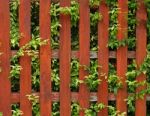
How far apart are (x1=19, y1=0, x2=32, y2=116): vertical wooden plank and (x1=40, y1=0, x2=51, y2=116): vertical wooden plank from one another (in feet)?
0.40

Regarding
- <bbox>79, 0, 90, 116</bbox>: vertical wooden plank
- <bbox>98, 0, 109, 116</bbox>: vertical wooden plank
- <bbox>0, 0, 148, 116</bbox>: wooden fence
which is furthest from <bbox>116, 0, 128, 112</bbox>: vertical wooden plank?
<bbox>79, 0, 90, 116</bbox>: vertical wooden plank

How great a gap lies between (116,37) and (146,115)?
0.85 meters

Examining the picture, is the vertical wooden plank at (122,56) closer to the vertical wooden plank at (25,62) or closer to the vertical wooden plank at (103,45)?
the vertical wooden plank at (103,45)

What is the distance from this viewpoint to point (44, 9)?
385 centimetres

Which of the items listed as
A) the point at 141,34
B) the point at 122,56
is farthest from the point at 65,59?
the point at 141,34

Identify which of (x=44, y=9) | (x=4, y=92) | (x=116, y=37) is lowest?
(x=4, y=92)

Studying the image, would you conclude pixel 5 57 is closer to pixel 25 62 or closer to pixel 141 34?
pixel 25 62

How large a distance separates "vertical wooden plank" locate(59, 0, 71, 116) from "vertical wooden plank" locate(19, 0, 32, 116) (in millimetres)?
307

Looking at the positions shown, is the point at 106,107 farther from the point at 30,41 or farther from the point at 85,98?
the point at 30,41

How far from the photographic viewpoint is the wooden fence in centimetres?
384

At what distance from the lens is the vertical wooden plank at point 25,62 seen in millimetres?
3834

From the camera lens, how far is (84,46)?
3895 mm

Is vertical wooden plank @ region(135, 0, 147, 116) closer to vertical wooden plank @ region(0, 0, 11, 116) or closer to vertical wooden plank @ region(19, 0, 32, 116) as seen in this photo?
vertical wooden plank @ region(19, 0, 32, 116)

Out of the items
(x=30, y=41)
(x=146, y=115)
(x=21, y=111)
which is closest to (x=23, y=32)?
(x=30, y=41)
